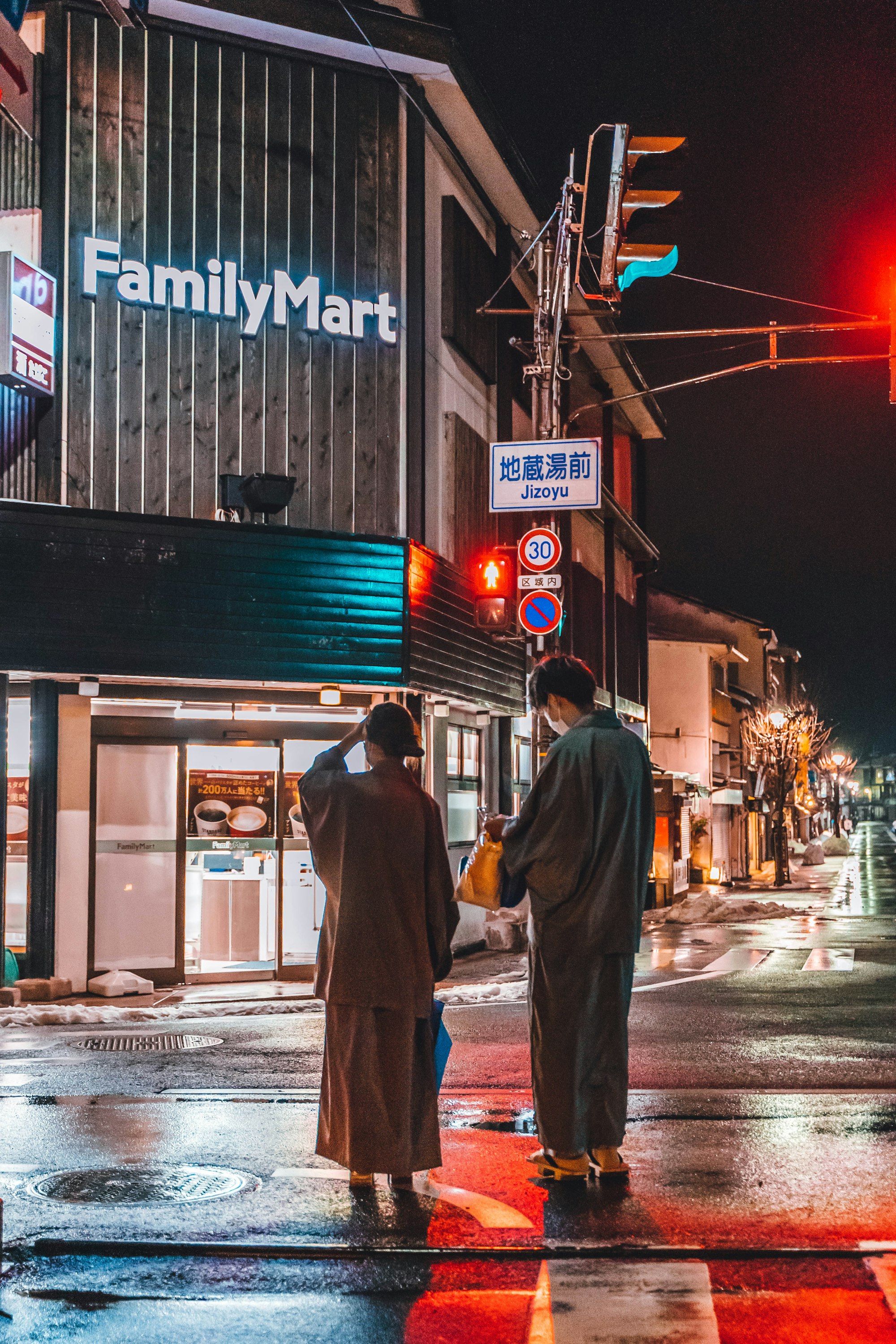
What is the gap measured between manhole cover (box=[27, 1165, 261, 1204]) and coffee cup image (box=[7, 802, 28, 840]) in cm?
831

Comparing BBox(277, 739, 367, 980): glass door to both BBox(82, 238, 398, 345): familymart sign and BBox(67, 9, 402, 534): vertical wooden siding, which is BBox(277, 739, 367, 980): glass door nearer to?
BBox(67, 9, 402, 534): vertical wooden siding

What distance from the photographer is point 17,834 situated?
13664mm

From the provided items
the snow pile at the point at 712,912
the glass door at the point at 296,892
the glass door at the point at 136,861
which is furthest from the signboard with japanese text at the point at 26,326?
the snow pile at the point at 712,912

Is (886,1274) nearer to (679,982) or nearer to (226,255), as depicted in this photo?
(679,982)

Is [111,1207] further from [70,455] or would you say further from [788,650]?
[788,650]

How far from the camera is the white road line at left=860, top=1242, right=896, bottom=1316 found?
163 inches

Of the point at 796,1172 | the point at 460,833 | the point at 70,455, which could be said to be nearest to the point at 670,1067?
the point at 796,1172

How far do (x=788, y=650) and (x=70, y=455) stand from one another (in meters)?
66.6

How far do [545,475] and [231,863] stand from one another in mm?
5397

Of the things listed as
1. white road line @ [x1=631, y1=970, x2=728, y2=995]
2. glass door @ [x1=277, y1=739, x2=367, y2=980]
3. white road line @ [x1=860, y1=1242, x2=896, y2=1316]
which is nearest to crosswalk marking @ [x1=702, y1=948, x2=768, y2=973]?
white road line @ [x1=631, y1=970, x2=728, y2=995]

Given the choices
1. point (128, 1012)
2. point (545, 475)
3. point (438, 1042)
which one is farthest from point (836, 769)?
point (438, 1042)

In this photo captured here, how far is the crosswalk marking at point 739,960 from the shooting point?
15.9 metres

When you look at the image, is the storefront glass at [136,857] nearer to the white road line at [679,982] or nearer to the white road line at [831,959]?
the white road line at [679,982]

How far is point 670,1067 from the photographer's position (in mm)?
8648
